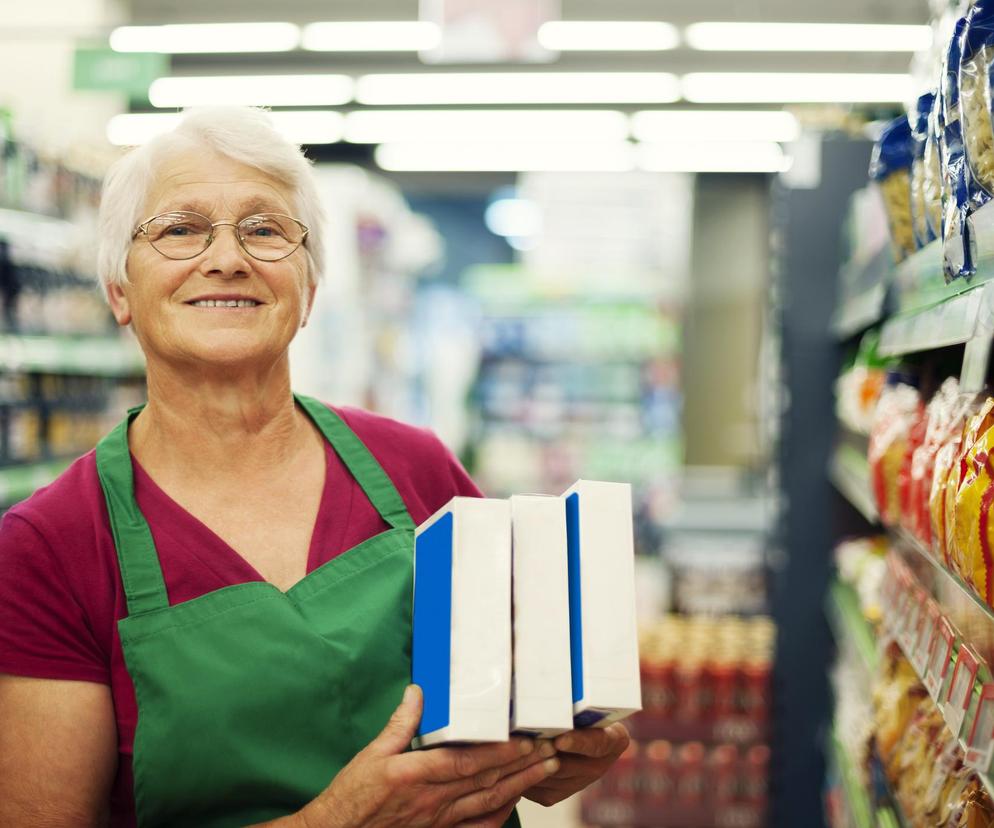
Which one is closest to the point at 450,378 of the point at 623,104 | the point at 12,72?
the point at 12,72

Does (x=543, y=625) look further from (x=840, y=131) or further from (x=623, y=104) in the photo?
(x=623, y=104)

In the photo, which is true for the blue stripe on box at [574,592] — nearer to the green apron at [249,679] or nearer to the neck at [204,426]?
the green apron at [249,679]

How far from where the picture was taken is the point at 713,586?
18.2 ft

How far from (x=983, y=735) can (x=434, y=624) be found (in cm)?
65

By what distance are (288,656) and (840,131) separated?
293cm

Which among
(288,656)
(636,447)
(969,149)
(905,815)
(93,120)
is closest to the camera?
(969,149)

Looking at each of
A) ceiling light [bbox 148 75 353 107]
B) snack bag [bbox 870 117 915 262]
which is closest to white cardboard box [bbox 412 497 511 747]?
snack bag [bbox 870 117 915 262]

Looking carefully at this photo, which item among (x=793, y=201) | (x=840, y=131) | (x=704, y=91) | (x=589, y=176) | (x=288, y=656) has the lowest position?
(x=288, y=656)

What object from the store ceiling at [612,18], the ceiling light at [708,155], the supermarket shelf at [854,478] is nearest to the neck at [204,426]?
the supermarket shelf at [854,478]

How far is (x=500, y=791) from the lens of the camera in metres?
1.45

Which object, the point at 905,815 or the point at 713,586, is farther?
the point at 713,586

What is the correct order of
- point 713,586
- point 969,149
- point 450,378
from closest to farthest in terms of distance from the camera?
1. point 969,149
2. point 713,586
3. point 450,378

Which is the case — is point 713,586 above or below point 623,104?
below

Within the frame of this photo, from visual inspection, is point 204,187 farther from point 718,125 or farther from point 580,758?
point 718,125
